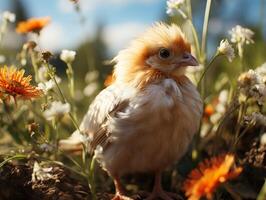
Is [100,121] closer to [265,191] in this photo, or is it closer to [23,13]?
[265,191]

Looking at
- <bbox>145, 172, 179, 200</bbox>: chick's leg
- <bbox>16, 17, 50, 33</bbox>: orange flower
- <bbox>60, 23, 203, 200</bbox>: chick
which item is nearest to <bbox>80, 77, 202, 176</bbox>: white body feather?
<bbox>60, 23, 203, 200</bbox>: chick

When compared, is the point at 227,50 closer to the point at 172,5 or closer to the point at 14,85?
the point at 172,5

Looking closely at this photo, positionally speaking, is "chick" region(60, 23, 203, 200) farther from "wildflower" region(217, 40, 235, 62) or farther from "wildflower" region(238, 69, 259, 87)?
"wildflower" region(238, 69, 259, 87)

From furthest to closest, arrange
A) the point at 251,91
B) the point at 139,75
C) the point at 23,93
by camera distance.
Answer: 1. the point at 139,75
2. the point at 251,91
3. the point at 23,93

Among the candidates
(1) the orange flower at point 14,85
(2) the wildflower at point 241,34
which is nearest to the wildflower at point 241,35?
(2) the wildflower at point 241,34

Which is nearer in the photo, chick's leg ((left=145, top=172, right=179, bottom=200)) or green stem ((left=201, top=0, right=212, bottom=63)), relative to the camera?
chick's leg ((left=145, top=172, right=179, bottom=200))

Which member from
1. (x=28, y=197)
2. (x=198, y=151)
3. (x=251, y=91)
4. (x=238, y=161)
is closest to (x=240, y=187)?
(x=238, y=161)
